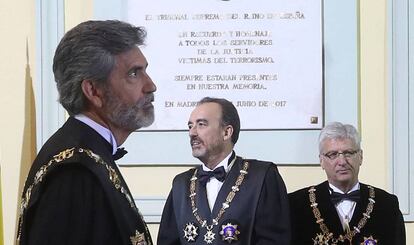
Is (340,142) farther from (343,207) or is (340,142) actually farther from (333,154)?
(343,207)

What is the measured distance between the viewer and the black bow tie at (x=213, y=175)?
3.63m

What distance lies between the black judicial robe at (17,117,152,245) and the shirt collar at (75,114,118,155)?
0.07 feet

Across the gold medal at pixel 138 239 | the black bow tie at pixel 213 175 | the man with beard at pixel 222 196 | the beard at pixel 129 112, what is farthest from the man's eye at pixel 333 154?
the gold medal at pixel 138 239

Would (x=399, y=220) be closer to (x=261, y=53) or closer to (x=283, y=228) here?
(x=283, y=228)

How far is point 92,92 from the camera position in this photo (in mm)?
1945

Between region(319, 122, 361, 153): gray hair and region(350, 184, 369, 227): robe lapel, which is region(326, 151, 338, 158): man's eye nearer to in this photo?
region(319, 122, 361, 153): gray hair

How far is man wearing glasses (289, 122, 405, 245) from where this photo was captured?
142 inches

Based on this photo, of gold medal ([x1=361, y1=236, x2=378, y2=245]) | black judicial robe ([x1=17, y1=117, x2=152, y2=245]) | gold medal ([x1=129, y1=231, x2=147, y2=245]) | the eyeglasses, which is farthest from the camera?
the eyeglasses

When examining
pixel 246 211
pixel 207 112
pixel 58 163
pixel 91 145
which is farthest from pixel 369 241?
pixel 58 163

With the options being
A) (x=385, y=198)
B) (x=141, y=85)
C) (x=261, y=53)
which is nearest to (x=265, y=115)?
(x=261, y=53)

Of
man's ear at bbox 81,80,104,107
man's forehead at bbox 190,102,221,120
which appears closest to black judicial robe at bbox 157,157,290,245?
man's forehead at bbox 190,102,221,120

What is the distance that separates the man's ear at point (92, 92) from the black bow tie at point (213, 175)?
1.72 metres

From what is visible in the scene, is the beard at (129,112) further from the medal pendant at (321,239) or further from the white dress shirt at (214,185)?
the medal pendant at (321,239)

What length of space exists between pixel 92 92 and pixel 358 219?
199cm
